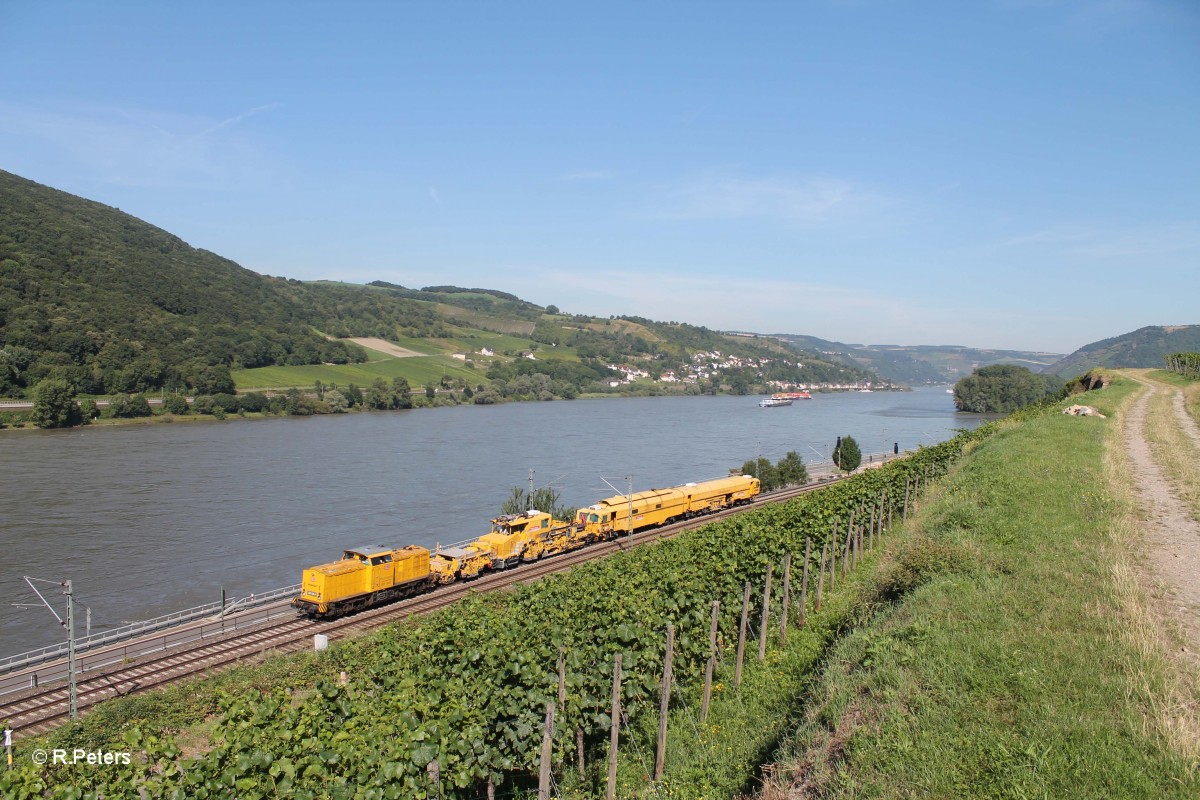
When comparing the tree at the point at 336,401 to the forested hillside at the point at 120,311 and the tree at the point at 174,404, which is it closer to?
the forested hillside at the point at 120,311

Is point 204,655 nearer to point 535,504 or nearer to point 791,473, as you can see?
point 535,504

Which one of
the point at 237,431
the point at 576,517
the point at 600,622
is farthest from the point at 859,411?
the point at 600,622

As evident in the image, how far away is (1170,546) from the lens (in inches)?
507

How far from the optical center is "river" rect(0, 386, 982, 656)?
3625 centimetres

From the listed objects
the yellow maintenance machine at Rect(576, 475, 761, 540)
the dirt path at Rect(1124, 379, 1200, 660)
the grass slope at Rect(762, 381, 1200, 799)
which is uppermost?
the dirt path at Rect(1124, 379, 1200, 660)

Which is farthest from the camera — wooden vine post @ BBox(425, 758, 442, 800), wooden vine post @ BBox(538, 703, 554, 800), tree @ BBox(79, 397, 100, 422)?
tree @ BBox(79, 397, 100, 422)

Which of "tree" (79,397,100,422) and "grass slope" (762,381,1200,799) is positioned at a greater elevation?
"grass slope" (762,381,1200,799)

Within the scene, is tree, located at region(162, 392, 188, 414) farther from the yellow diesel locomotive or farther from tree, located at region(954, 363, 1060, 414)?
tree, located at region(954, 363, 1060, 414)

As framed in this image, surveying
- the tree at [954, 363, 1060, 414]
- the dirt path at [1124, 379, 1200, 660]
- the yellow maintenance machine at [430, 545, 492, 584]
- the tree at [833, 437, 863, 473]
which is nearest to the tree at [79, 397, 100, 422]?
the yellow maintenance machine at [430, 545, 492, 584]

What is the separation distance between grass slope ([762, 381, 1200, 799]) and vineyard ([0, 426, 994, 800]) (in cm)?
224

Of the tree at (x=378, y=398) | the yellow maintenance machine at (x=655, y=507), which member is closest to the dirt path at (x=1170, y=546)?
the yellow maintenance machine at (x=655, y=507)

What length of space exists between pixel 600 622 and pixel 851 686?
4514 millimetres

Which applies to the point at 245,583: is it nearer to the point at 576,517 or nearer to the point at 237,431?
the point at 576,517

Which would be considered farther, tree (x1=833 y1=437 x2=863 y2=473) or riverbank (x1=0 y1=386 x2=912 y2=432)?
riverbank (x1=0 y1=386 x2=912 y2=432)
